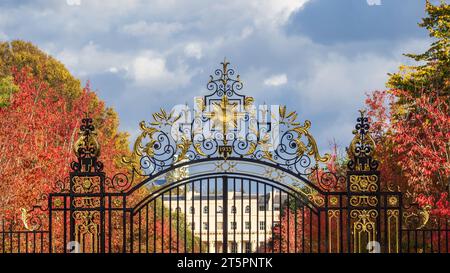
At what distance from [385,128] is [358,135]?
9273 millimetres

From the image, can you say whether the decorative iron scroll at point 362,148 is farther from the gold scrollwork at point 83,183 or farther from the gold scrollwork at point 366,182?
the gold scrollwork at point 83,183

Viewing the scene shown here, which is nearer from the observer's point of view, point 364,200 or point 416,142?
point 364,200

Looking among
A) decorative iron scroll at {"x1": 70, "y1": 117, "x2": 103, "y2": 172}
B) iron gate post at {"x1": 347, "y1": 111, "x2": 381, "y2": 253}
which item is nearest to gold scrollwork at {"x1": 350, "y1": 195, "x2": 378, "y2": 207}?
iron gate post at {"x1": 347, "y1": 111, "x2": 381, "y2": 253}

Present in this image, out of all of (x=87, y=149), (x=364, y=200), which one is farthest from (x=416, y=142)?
(x=87, y=149)

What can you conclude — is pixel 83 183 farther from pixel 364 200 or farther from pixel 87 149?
pixel 364 200

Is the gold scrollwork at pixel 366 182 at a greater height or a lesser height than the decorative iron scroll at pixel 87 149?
lesser

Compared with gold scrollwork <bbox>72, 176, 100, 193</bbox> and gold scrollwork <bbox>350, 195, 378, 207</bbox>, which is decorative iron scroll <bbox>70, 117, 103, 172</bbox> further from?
gold scrollwork <bbox>350, 195, 378, 207</bbox>

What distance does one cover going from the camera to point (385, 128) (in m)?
21.9

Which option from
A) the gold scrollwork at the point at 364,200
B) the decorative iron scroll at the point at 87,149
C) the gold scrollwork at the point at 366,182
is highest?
the decorative iron scroll at the point at 87,149

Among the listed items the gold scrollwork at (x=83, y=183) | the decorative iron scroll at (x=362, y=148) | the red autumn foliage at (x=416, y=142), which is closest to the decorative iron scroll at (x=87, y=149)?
the gold scrollwork at (x=83, y=183)

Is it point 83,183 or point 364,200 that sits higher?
point 83,183

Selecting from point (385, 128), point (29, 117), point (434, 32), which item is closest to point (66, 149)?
point (29, 117)

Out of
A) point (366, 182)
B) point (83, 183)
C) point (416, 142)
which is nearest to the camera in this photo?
point (366, 182)
